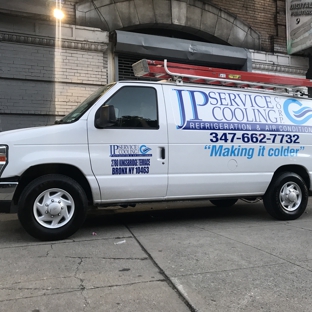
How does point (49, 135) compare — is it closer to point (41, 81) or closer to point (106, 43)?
point (41, 81)

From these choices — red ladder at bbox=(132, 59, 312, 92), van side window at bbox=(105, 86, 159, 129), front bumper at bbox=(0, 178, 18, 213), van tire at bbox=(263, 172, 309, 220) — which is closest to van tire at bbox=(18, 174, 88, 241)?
front bumper at bbox=(0, 178, 18, 213)

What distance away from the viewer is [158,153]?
5.05 metres

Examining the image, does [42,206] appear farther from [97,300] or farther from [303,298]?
[303,298]

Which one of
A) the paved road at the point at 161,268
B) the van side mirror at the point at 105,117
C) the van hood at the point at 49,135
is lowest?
the paved road at the point at 161,268

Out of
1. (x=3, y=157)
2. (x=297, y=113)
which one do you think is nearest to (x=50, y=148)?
(x=3, y=157)

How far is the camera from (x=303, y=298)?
9.36 ft

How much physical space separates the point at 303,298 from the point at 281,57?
34.6 ft

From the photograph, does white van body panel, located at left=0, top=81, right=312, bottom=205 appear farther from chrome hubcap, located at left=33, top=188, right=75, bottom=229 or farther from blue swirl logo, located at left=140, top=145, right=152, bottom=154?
chrome hubcap, located at left=33, top=188, right=75, bottom=229

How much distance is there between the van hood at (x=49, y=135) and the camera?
4.39m

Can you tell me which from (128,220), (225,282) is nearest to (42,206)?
(128,220)

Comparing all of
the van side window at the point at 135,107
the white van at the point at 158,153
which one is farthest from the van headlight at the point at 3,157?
the van side window at the point at 135,107

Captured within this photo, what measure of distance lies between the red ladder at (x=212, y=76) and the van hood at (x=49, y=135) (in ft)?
4.35

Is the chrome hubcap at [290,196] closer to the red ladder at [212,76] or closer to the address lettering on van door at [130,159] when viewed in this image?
the red ladder at [212,76]

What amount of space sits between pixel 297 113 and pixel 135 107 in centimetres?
306
